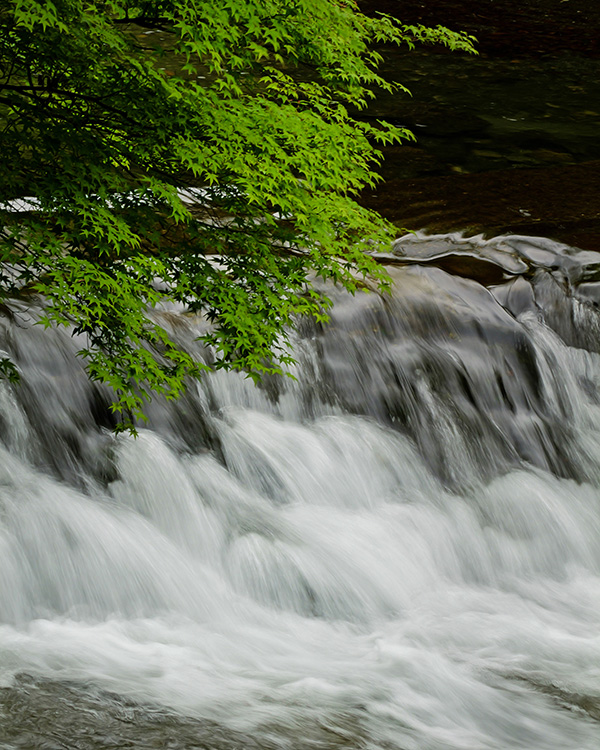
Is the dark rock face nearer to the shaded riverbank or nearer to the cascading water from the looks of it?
the shaded riverbank

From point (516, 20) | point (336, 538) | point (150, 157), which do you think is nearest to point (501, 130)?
point (336, 538)

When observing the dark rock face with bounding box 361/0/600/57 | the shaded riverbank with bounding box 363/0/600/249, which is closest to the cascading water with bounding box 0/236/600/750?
the shaded riverbank with bounding box 363/0/600/249

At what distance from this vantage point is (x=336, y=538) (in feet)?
21.1

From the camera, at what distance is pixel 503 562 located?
6.88 metres

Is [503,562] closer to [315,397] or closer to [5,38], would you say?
[315,397]

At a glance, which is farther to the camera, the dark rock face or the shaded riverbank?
the dark rock face

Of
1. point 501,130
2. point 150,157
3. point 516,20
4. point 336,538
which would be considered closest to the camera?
point 150,157

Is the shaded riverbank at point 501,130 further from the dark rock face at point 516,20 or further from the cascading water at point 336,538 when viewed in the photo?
the cascading water at point 336,538

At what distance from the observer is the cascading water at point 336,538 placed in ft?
15.7

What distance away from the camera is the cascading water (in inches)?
188

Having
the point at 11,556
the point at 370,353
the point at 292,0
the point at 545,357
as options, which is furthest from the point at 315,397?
the point at 292,0

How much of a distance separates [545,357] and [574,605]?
7.77ft

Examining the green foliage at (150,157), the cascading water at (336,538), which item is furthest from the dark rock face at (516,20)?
the green foliage at (150,157)

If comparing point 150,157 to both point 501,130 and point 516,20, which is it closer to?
point 501,130
